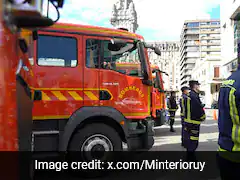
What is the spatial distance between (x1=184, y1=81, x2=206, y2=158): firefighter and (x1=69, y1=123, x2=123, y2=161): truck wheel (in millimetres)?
1736

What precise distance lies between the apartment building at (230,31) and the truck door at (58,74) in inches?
878

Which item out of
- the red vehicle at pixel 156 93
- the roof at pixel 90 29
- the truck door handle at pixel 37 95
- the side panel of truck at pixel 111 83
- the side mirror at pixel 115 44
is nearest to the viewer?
the truck door handle at pixel 37 95

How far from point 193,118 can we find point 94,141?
2243 mm

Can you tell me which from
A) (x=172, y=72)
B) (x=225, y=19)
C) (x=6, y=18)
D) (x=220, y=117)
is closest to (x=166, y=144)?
(x=220, y=117)

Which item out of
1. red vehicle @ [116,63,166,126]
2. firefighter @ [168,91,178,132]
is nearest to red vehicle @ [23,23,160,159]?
red vehicle @ [116,63,166,126]

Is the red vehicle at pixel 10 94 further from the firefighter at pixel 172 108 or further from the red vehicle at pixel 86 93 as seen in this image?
the firefighter at pixel 172 108

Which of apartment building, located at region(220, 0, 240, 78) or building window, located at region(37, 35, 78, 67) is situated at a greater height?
apartment building, located at region(220, 0, 240, 78)

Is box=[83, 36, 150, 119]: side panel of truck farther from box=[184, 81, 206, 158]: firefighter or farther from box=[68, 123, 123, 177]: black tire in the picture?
box=[184, 81, 206, 158]: firefighter

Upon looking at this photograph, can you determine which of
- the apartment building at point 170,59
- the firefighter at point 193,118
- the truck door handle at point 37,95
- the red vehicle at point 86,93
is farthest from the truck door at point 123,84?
the apartment building at point 170,59

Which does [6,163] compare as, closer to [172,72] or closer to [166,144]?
[166,144]

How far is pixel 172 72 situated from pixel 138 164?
525 feet

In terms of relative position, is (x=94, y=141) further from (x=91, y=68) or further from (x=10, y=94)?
(x=10, y=94)

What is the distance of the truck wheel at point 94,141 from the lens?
15.2 feet

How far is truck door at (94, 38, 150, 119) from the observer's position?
5012 mm
